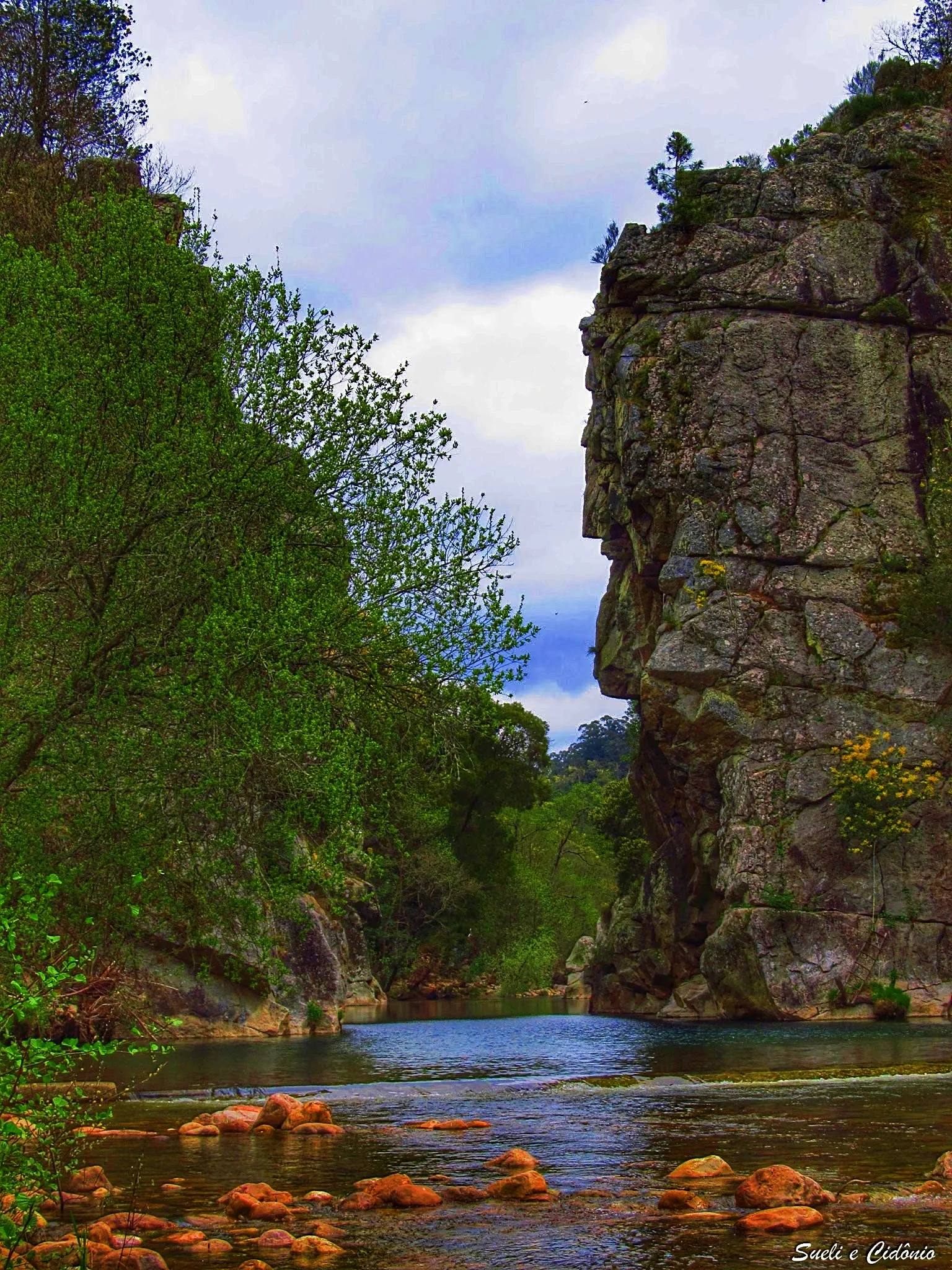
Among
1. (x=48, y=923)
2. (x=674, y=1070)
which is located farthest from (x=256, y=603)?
(x=674, y=1070)

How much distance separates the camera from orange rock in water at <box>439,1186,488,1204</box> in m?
13.5

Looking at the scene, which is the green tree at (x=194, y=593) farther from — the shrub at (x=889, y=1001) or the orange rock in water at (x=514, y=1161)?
the shrub at (x=889, y=1001)

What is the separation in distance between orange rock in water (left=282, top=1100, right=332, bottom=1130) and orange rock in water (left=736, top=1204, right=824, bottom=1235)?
10.7 m

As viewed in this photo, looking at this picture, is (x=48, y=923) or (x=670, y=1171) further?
(x=670, y=1171)

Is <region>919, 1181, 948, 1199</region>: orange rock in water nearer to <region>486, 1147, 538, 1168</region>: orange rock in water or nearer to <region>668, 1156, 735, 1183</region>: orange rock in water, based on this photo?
<region>668, 1156, 735, 1183</region>: orange rock in water

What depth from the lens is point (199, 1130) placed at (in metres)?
19.7

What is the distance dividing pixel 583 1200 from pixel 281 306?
12027mm

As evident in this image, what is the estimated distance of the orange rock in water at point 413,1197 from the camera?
520 inches

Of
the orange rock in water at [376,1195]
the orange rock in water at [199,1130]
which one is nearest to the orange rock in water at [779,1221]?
the orange rock in water at [376,1195]

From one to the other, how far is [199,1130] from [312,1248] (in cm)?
951

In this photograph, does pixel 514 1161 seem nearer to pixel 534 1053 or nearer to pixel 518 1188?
pixel 518 1188

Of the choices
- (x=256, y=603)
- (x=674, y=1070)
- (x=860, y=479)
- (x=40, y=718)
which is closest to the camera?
(x=40, y=718)

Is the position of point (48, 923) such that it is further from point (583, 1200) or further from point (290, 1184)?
point (583, 1200)

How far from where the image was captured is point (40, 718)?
1360 cm
